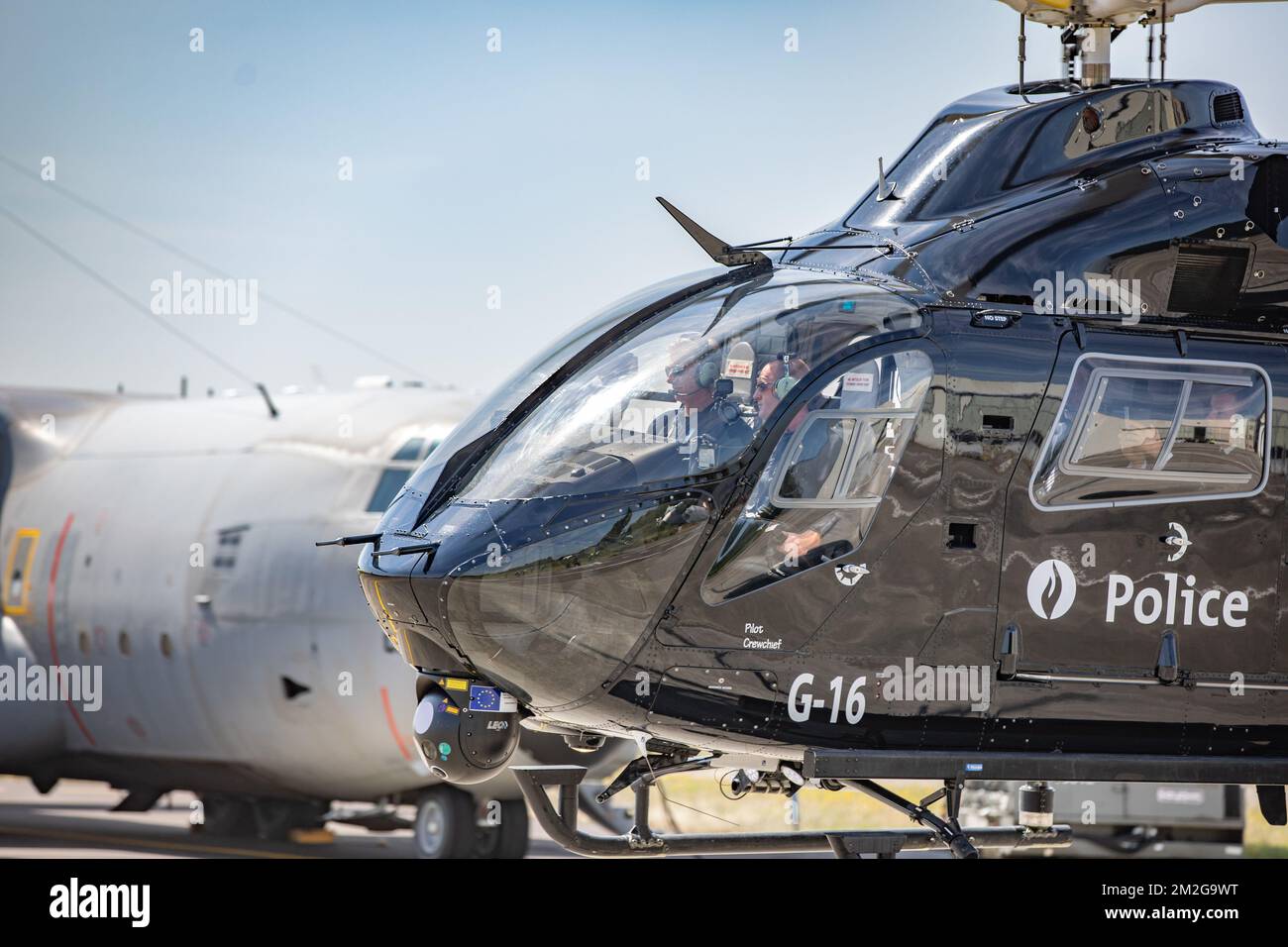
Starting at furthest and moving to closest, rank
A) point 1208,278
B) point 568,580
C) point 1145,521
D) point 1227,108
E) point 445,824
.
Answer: point 445,824, point 1227,108, point 1208,278, point 1145,521, point 568,580

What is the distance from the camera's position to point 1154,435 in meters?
7.47

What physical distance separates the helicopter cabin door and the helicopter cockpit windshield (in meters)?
0.96

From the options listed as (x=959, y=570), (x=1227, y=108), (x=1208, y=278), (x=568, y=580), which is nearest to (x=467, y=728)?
(x=568, y=580)

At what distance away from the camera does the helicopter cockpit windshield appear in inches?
283

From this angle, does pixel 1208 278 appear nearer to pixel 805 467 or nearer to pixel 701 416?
pixel 805 467

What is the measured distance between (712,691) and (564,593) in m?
0.77

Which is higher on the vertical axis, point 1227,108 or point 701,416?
point 1227,108

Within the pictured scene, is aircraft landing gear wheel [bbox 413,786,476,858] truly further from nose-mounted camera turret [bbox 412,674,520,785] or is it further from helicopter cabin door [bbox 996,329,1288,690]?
helicopter cabin door [bbox 996,329,1288,690]

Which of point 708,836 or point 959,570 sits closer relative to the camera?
point 959,570

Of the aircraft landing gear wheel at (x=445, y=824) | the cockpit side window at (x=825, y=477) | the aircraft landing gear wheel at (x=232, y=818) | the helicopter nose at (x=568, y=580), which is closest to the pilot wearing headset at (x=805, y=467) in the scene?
the cockpit side window at (x=825, y=477)

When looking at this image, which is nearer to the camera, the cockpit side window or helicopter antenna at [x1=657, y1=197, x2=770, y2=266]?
the cockpit side window

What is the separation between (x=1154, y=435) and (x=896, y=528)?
1.30 meters

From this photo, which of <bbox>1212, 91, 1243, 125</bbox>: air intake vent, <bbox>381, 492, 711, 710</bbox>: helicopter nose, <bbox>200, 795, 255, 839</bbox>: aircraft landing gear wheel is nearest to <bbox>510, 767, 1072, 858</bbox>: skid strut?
<bbox>381, 492, 711, 710</bbox>: helicopter nose
